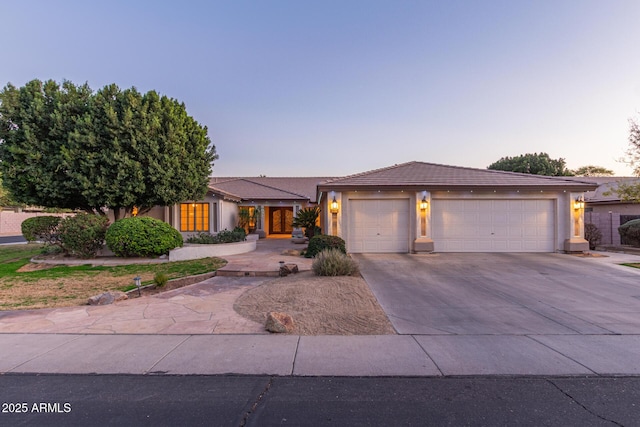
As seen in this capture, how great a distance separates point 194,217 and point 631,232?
21.9 meters

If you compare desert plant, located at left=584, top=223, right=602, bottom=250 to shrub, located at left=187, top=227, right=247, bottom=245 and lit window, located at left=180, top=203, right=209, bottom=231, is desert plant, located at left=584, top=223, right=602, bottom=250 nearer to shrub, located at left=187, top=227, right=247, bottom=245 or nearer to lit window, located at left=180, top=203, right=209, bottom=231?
shrub, located at left=187, top=227, right=247, bottom=245

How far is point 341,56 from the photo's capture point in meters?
16.1

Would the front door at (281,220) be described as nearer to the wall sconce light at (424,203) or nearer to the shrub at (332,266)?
the wall sconce light at (424,203)

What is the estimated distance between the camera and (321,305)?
5.76 metres

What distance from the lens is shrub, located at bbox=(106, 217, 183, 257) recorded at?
11.0 m

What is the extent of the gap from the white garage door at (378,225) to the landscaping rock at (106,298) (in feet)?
29.5

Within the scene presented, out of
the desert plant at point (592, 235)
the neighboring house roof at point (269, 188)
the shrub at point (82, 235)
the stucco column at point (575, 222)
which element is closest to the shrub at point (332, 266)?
the shrub at point (82, 235)

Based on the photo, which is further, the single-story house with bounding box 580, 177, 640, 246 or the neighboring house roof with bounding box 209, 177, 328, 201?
the neighboring house roof with bounding box 209, 177, 328, 201

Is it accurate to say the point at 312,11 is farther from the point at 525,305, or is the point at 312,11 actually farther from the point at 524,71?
the point at 525,305

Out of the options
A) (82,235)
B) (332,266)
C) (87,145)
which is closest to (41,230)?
(82,235)

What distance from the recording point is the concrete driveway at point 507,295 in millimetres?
4852

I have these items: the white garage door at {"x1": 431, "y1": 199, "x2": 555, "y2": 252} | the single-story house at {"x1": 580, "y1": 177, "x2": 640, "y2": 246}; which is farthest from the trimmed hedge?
the single-story house at {"x1": 580, "y1": 177, "x2": 640, "y2": 246}

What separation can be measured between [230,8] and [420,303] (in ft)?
50.5

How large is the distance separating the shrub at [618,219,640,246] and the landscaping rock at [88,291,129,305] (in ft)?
65.9
